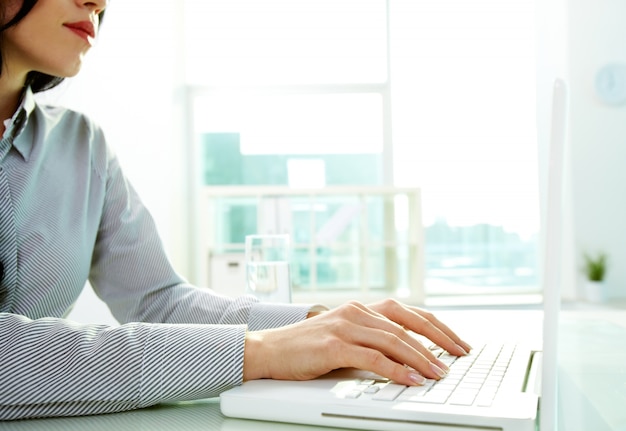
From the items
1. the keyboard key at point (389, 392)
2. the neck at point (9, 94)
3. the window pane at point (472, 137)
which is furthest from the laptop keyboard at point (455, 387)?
the window pane at point (472, 137)

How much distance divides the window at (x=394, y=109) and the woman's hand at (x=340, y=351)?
12.9 ft

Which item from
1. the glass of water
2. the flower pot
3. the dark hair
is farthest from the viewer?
the flower pot

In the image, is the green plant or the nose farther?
the green plant

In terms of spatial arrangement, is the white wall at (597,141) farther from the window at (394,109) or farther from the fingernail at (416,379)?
the fingernail at (416,379)

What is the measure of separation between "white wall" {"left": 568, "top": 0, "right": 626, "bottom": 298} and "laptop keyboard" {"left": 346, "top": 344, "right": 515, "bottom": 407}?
4066mm

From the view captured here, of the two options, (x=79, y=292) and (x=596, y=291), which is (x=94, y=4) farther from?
(x=596, y=291)

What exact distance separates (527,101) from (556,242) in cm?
449

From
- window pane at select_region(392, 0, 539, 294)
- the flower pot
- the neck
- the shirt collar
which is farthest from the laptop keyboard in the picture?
window pane at select_region(392, 0, 539, 294)

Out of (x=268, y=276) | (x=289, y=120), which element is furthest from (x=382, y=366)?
(x=289, y=120)

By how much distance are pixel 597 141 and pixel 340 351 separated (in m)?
4.31

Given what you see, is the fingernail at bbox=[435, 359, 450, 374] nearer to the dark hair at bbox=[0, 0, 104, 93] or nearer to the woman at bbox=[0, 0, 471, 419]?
the woman at bbox=[0, 0, 471, 419]

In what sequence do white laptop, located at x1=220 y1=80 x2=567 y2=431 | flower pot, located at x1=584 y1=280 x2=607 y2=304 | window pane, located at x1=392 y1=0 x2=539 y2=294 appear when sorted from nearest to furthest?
white laptop, located at x1=220 y1=80 x2=567 y2=431
flower pot, located at x1=584 y1=280 x2=607 y2=304
window pane, located at x1=392 y1=0 x2=539 y2=294

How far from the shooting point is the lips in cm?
91

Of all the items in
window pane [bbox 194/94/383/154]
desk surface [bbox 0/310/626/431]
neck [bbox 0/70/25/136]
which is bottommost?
desk surface [bbox 0/310/626/431]
